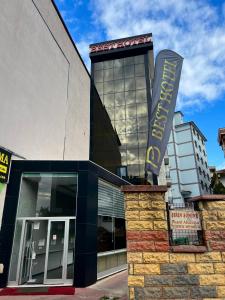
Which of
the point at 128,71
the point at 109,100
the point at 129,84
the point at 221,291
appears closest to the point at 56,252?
the point at 221,291

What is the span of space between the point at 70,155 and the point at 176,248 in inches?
469

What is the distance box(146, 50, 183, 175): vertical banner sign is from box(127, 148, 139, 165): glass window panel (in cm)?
2889

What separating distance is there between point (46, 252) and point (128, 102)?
32385 mm

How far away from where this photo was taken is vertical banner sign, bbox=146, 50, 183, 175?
605 centimetres

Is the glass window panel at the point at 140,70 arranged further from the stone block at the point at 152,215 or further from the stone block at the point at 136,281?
the stone block at the point at 136,281

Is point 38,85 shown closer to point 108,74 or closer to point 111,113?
point 111,113

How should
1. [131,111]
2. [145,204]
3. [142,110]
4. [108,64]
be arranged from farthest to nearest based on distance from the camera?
[108,64] → [131,111] → [142,110] → [145,204]

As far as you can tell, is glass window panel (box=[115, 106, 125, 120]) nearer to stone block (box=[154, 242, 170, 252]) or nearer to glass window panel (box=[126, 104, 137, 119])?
glass window panel (box=[126, 104, 137, 119])

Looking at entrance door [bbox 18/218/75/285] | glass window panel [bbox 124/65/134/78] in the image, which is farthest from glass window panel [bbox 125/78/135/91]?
entrance door [bbox 18/218/75/285]

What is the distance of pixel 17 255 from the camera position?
9.27m

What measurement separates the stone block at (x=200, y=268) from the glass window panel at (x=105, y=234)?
6317 millimetres

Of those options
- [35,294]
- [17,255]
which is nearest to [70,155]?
Result: [17,255]

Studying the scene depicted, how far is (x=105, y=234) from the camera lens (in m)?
11.4

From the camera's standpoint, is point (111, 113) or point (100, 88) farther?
point (100, 88)
